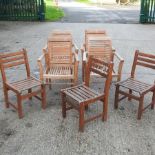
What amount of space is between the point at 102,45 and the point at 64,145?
2.46m

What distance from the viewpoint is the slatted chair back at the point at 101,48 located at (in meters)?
5.32

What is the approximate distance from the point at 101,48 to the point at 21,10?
8824mm

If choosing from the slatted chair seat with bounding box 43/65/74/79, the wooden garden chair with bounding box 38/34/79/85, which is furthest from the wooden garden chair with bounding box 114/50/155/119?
the wooden garden chair with bounding box 38/34/79/85

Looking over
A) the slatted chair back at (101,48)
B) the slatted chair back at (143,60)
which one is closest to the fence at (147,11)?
the slatted chair back at (101,48)

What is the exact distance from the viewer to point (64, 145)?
3.54 m

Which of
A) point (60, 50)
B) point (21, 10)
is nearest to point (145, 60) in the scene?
point (60, 50)

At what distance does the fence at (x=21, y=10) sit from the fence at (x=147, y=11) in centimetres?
476

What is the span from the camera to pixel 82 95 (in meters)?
3.91

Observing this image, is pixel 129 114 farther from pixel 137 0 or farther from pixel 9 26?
pixel 137 0

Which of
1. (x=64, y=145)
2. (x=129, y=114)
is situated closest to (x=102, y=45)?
(x=129, y=114)

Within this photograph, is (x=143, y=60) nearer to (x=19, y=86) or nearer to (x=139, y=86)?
(x=139, y=86)

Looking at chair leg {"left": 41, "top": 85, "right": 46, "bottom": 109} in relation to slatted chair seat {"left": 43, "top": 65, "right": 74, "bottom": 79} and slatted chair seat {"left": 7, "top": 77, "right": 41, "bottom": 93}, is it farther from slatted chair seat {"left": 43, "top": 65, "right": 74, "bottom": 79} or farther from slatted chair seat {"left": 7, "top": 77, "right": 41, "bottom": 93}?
slatted chair seat {"left": 43, "top": 65, "right": 74, "bottom": 79}

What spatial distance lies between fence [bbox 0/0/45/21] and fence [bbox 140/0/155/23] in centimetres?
476

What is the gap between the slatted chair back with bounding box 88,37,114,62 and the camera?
5.32 metres
